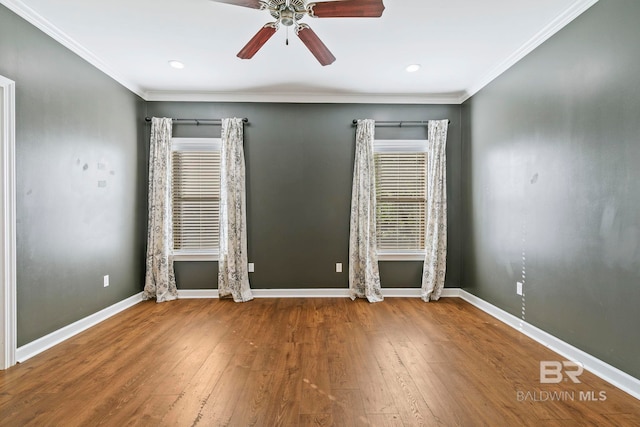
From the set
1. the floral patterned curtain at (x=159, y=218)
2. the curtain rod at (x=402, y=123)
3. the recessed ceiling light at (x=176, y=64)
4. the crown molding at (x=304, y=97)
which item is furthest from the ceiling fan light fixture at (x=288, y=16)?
the floral patterned curtain at (x=159, y=218)

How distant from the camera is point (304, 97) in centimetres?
442

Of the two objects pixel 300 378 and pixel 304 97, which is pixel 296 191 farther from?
pixel 300 378

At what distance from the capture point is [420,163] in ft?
15.0

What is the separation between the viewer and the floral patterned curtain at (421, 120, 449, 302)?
4312 mm

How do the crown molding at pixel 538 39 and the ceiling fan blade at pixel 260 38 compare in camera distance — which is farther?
the crown molding at pixel 538 39

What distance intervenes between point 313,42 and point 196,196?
114 inches

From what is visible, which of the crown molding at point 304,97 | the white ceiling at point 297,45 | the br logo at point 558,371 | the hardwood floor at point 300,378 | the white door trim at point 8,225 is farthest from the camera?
the crown molding at point 304,97

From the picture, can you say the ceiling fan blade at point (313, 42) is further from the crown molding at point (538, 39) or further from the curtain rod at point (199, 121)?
the curtain rod at point (199, 121)

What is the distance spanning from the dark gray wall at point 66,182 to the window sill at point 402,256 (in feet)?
Answer: 11.3

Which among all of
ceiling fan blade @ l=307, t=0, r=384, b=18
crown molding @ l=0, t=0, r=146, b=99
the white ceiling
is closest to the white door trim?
crown molding @ l=0, t=0, r=146, b=99

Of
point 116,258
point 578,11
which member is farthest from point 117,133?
point 578,11

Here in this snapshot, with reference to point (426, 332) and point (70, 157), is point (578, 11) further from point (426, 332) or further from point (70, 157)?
point (70, 157)

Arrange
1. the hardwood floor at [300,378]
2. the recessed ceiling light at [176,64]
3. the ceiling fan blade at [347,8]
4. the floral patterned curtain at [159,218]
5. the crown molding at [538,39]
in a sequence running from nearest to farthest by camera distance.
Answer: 1. the hardwood floor at [300,378]
2. the ceiling fan blade at [347,8]
3. the crown molding at [538,39]
4. the recessed ceiling light at [176,64]
5. the floral patterned curtain at [159,218]

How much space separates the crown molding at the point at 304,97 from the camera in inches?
173
